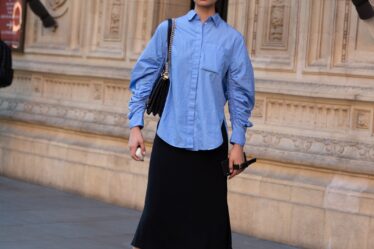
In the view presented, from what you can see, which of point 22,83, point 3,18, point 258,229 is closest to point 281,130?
point 258,229

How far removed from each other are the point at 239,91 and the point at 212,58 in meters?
0.26

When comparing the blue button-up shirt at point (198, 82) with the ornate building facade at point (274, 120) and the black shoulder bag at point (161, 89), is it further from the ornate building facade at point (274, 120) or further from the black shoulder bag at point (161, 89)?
the ornate building facade at point (274, 120)

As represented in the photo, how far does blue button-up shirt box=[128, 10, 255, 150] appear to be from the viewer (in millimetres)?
5945

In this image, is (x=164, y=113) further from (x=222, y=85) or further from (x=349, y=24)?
(x=349, y=24)

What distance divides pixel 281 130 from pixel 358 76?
107 cm

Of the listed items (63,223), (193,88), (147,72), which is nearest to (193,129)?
(193,88)

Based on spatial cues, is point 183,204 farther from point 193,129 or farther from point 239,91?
point 239,91

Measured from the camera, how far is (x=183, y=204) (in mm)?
5953

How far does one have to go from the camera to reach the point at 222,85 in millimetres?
6051

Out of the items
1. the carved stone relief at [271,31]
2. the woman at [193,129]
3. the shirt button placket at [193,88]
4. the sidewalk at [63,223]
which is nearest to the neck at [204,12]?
the woman at [193,129]

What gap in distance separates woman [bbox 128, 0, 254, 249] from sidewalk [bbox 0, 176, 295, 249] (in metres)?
3.28

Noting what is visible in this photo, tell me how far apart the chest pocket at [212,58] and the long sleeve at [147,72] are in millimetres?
267

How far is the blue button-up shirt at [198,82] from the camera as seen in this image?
5945 millimetres

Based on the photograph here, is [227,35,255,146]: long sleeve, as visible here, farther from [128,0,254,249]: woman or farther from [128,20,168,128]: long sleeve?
[128,20,168,128]: long sleeve
